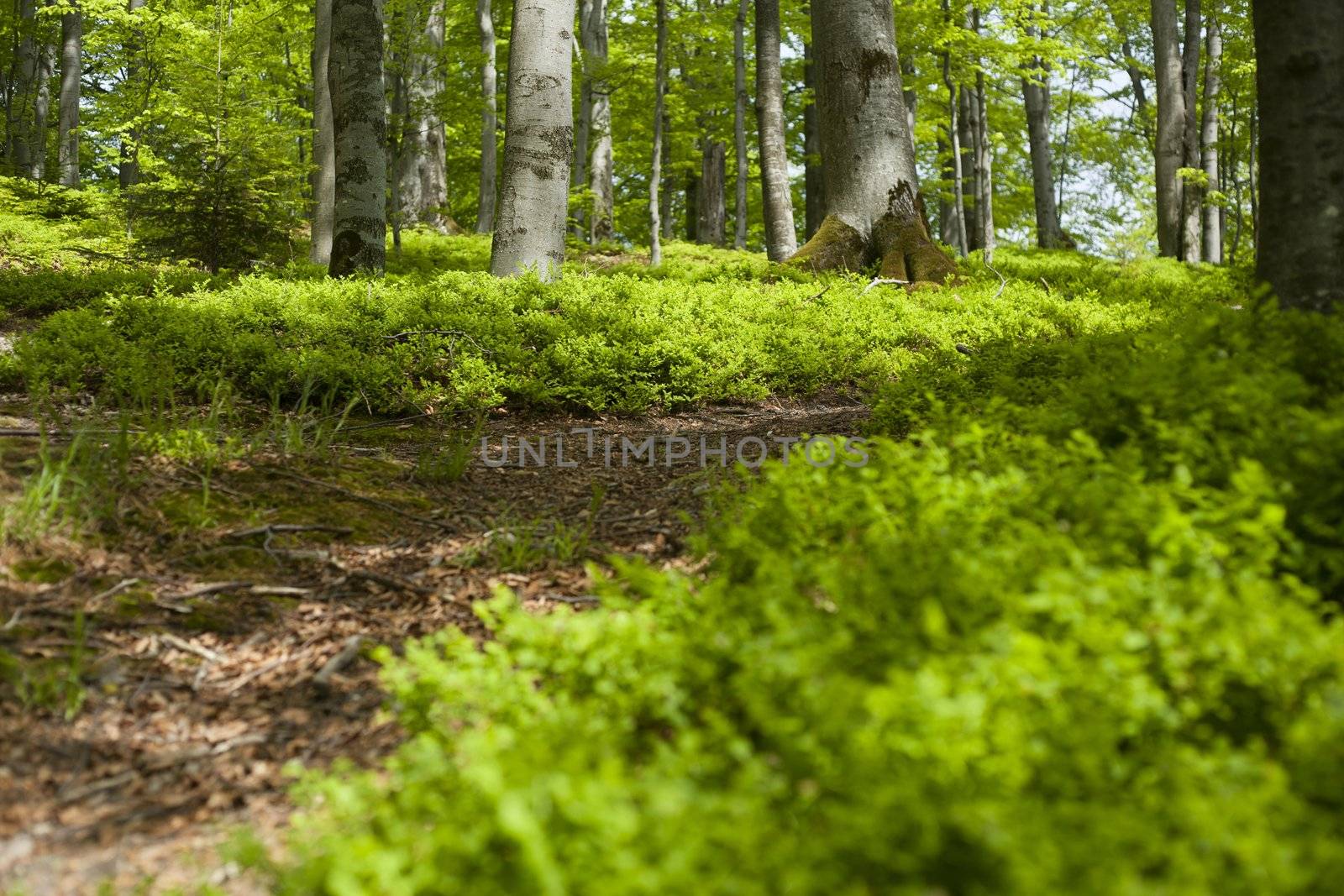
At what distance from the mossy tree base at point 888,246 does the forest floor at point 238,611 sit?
576 cm

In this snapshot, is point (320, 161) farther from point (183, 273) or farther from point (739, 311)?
point (739, 311)

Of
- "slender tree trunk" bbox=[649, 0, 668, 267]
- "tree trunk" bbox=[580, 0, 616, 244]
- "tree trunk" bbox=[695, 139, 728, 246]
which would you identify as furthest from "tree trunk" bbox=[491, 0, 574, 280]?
"tree trunk" bbox=[695, 139, 728, 246]

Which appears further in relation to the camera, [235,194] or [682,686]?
[235,194]

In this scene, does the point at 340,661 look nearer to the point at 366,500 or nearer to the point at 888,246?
the point at 366,500

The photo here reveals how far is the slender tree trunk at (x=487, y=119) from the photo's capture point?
17.6 metres

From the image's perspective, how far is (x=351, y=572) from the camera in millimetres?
4016

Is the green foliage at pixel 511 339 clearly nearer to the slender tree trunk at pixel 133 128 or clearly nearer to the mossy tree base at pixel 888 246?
the mossy tree base at pixel 888 246

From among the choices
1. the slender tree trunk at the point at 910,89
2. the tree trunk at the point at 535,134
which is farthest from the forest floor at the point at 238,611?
the slender tree trunk at the point at 910,89

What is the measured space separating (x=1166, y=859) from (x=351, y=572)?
10.6 feet

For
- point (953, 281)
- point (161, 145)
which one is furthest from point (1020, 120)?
point (161, 145)

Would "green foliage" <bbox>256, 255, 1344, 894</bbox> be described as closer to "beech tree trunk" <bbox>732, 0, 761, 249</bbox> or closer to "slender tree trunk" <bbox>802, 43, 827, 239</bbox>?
"beech tree trunk" <bbox>732, 0, 761, 249</bbox>

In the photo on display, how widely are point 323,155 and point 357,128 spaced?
13.5 ft

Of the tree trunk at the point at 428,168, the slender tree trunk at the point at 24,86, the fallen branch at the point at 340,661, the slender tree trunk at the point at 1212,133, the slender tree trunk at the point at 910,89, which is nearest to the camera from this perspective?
the fallen branch at the point at 340,661

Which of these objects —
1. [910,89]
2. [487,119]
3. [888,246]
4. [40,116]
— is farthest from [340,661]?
[40,116]
